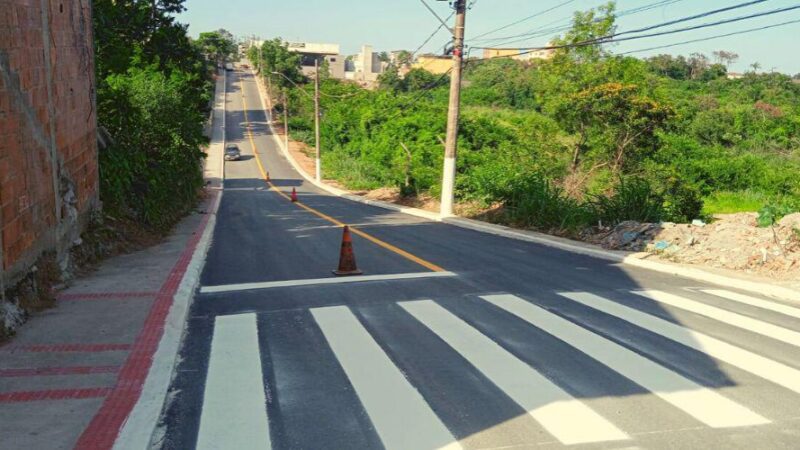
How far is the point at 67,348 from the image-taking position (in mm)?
6109

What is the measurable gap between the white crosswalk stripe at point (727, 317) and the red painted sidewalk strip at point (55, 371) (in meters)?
6.55

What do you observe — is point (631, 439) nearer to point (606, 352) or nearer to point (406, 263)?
point (606, 352)

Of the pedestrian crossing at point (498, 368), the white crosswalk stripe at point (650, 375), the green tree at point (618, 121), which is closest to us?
the pedestrian crossing at point (498, 368)

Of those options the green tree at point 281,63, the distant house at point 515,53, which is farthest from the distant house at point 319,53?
the green tree at point 281,63

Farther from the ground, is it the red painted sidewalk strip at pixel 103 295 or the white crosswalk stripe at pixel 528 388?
the white crosswalk stripe at pixel 528 388

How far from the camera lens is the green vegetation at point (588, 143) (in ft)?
64.2

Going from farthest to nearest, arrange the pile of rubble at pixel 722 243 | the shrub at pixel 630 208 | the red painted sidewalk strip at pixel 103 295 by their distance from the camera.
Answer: the shrub at pixel 630 208 < the pile of rubble at pixel 722 243 < the red painted sidewalk strip at pixel 103 295

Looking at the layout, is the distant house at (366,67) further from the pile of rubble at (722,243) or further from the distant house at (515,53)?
the pile of rubble at (722,243)

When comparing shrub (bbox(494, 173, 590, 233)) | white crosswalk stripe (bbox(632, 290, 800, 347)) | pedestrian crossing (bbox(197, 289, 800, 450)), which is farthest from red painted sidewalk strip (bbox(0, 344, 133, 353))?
shrub (bbox(494, 173, 590, 233))

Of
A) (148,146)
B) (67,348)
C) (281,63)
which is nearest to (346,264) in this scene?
(67,348)

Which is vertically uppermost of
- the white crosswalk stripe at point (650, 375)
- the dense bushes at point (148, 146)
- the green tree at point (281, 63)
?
the green tree at point (281, 63)

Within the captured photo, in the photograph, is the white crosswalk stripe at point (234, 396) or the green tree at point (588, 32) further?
the green tree at point (588, 32)

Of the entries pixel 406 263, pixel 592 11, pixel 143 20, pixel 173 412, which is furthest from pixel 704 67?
pixel 173 412

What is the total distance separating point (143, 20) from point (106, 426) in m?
24.7
